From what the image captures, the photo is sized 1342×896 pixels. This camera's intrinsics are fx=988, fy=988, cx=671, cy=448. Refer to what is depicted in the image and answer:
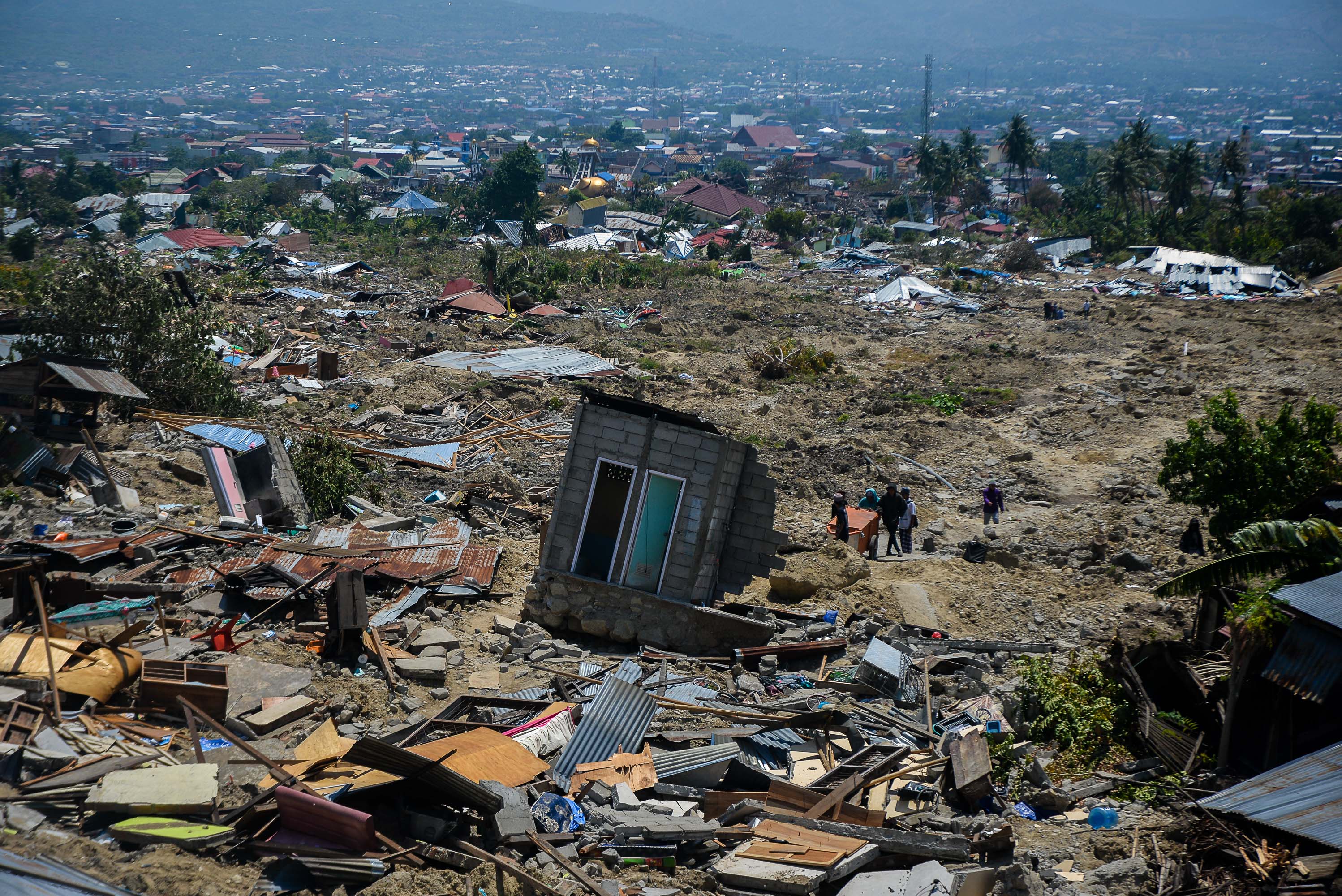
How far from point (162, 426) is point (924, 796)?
11610 mm

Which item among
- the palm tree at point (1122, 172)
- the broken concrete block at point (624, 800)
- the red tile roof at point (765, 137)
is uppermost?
the red tile roof at point (765, 137)

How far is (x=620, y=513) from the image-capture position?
30.0 ft

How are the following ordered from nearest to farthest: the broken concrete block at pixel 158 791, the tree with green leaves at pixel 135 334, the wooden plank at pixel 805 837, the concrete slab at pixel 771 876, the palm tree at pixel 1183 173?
the concrete slab at pixel 771 876
the broken concrete block at pixel 158 791
the wooden plank at pixel 805 837
the tree with green leaves at pixel 135 334
the palm tree at pixel 1183 173

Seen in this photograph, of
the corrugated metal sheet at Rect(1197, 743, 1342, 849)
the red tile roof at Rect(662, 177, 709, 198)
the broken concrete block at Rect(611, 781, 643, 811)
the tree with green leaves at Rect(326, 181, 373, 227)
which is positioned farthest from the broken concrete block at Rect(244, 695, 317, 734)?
the red tile roof at Rect(662, 177, 709, 198)

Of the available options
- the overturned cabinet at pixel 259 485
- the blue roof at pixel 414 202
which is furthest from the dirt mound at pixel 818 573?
the blue roof at pixel 414 202

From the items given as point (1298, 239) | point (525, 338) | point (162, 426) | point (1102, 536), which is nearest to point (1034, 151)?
point (1298, 239)

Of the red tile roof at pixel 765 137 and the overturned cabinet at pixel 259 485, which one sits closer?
the overturned cabinet at pixel 259 485

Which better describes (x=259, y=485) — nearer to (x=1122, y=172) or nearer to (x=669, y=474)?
(x=669, y=474)

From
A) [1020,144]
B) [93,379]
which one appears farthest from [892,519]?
[1020,144]

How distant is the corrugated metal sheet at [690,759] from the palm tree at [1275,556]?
3.70 m

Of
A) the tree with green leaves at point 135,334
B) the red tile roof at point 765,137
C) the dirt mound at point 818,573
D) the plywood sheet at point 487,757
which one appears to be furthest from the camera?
the red tile roof at point 765,137

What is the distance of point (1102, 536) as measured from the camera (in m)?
12.5

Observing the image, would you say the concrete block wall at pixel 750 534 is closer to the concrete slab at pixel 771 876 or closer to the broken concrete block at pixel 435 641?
the broken concrete block at pixel 435 641

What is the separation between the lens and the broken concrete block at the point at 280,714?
21.4 feet
